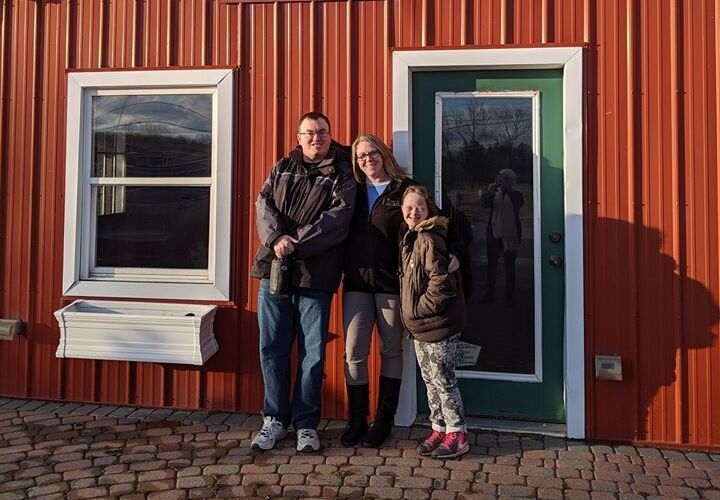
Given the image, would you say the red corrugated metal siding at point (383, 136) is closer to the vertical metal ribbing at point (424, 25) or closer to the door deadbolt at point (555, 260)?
the vertical metal ribbing at point (424, 25)

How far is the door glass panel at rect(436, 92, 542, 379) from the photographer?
379 cm

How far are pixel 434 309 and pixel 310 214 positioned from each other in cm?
90

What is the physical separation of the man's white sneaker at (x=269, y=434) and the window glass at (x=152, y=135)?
1728mm

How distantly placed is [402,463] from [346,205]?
4.81ft

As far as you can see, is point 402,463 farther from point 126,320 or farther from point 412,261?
point 126,320

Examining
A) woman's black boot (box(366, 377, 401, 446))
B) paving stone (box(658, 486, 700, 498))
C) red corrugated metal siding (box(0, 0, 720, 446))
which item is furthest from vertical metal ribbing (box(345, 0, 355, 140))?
paving stone (box(658, 486, 700, 498))

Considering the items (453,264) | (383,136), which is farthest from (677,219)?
(383,136)

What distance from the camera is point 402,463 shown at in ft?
10.6

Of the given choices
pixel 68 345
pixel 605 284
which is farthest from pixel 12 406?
pixel 605 284

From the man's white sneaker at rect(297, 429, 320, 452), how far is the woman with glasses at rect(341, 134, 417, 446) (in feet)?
0.59

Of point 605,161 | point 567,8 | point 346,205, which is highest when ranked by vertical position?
point 567,8

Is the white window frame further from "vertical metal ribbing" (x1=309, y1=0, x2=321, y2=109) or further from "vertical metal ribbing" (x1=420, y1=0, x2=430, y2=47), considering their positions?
"vertical metal ribbing" (x1=420, y1=0, x2=430, y2=47)

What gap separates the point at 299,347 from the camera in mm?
3566

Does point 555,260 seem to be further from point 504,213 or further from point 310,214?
point 310,214
